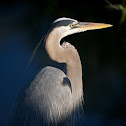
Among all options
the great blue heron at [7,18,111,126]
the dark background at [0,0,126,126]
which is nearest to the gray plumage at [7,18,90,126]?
the great blue heron at [7,18,111,126]

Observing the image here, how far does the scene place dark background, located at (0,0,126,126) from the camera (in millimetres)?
4055

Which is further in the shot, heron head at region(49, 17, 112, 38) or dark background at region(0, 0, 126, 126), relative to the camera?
dark background at region(0, 0, 126, 126)

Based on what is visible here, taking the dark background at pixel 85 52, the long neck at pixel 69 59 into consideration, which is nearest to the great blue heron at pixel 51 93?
the long neck at pixel 69 59

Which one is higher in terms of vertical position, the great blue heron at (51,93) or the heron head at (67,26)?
the heron head at (67,26)

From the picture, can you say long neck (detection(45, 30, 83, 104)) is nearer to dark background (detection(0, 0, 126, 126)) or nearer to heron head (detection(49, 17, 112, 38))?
heron head (detection(49, 17, 112, 38))

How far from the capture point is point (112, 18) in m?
5.52

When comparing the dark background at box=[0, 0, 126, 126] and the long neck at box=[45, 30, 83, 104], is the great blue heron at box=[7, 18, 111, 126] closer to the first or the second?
the long neck at box=[45, 30, 83, 104]

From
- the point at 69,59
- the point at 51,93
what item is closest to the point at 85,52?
the point at 69,59

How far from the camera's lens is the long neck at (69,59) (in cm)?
231

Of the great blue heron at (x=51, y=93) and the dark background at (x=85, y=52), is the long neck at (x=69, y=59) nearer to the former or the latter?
the great blue heron at (x=51, y=93)

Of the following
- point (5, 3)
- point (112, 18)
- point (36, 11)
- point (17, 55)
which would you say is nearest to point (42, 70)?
point (17, 55)

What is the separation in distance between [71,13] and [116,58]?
1.60m

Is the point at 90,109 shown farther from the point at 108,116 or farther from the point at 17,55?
the point at 17,55

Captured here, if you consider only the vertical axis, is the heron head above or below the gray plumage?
above
